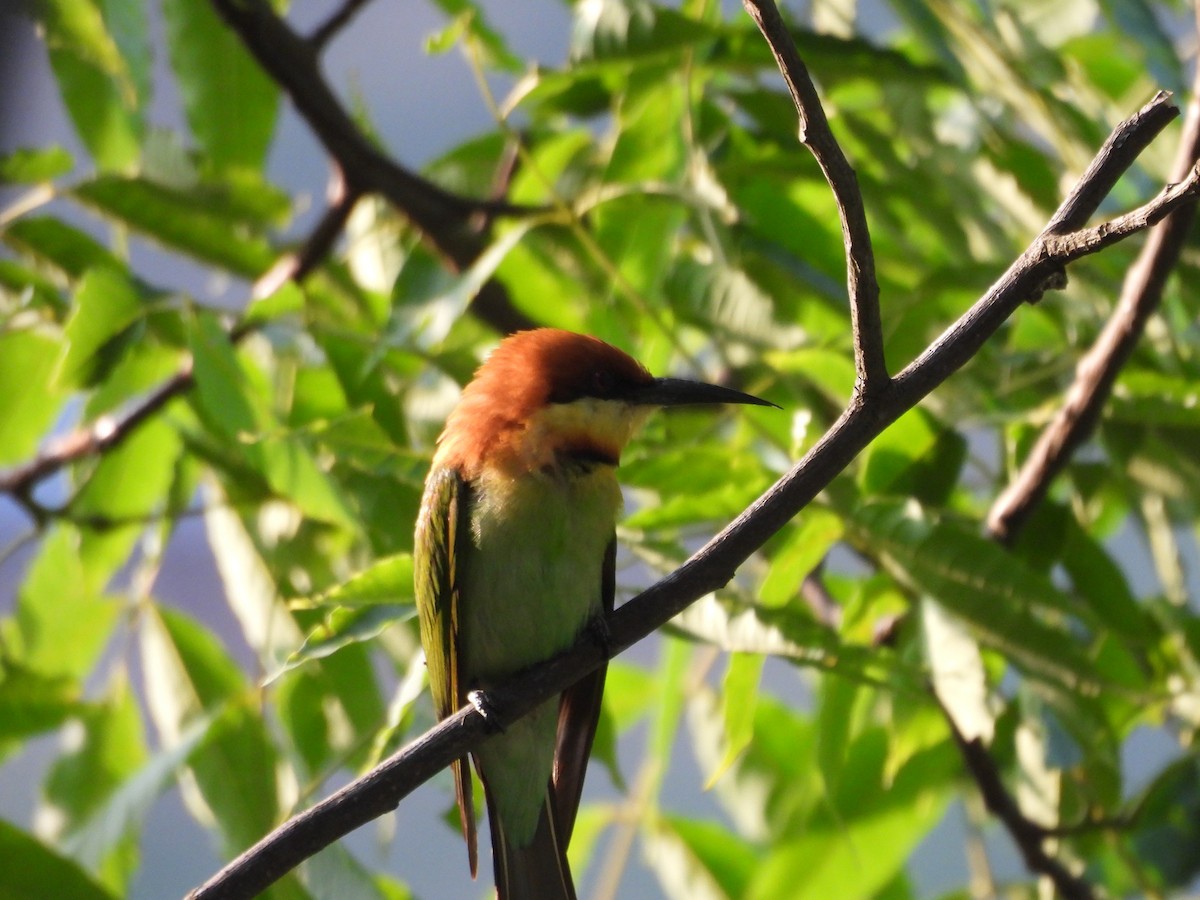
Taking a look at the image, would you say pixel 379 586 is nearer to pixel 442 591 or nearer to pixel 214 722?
pixel 442 591

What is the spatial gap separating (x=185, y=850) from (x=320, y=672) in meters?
3.60

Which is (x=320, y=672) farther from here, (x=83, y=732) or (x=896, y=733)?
(x=896, y=733)

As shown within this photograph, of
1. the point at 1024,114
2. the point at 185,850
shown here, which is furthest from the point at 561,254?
the point at 185,850

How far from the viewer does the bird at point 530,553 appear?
2.30 metres

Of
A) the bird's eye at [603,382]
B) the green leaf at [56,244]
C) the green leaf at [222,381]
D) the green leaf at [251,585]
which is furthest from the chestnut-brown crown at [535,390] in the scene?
the green leaf at [56,244]

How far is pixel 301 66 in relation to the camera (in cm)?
279

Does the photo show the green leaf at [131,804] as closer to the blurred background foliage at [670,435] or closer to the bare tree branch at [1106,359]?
the blurred background foliage at [670,435]

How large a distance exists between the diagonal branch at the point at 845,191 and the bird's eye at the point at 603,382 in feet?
3.10

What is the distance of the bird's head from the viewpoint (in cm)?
239

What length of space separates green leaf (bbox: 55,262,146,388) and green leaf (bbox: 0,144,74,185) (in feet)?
0.80

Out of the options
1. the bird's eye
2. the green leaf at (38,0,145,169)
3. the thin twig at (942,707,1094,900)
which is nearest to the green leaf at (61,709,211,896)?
the bird's eye

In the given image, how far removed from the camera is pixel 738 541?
1595 millimetres

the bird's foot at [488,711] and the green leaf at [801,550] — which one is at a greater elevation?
the green leaf at [801,550]

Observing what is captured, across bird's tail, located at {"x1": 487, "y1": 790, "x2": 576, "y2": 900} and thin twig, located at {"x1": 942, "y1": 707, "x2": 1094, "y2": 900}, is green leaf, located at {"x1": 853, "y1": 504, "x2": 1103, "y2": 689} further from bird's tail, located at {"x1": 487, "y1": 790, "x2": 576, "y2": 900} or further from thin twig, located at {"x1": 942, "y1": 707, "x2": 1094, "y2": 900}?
bird's tail, located at {"x1": 487, "y1": 790, "x2": 576, "y2": 900}
